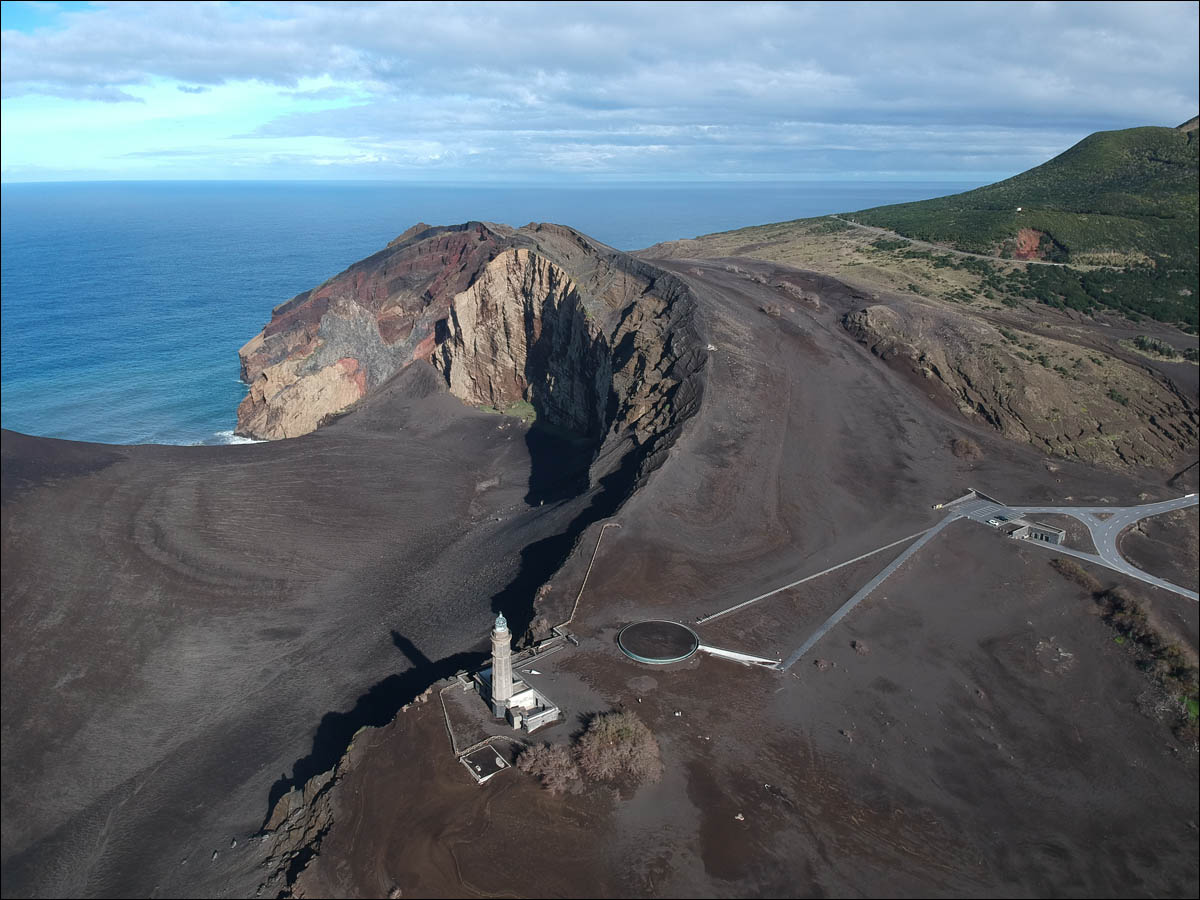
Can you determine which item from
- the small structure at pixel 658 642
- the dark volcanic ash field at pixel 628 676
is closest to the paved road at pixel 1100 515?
the dark volcanic ash field at pixel 628 676

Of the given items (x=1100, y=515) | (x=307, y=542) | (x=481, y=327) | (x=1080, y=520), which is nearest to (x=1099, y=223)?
(x=1100, y=515)

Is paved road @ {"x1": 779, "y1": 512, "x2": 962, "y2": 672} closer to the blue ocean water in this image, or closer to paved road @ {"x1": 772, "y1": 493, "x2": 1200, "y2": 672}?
paved road @ {"x1": 772, "y1": 493, "x2": 1200, "y2": 672}

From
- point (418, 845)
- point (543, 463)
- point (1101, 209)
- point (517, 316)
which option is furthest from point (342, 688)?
point (1101, 209)

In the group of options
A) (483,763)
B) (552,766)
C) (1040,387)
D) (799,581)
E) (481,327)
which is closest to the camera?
(552,766)

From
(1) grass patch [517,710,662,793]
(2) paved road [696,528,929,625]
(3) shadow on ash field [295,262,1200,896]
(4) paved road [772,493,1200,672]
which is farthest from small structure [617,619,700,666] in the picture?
(1) grass patch [517,710,662,793]

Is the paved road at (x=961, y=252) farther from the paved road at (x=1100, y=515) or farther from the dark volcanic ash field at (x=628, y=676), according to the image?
the paved road at (x=1100, y=515)

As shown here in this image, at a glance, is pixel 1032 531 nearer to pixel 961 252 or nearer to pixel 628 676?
pixel 628 676

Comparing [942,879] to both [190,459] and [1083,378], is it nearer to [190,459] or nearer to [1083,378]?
[1083,378]
